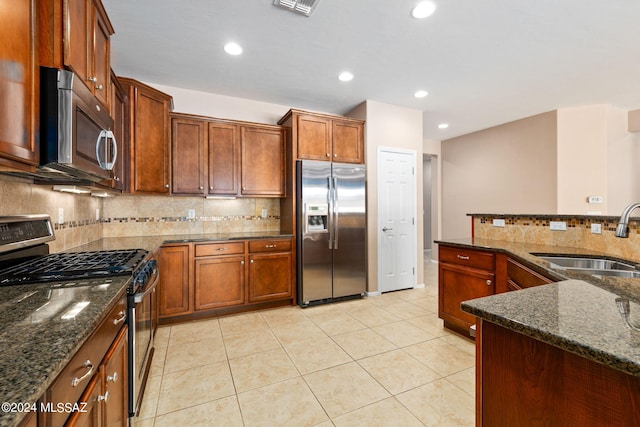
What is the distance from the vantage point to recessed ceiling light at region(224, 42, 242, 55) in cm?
261

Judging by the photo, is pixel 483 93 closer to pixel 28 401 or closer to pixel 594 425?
pixel 594 425

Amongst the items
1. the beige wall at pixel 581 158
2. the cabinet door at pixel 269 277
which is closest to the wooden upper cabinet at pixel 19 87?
the cabinet door at pixel 269 277

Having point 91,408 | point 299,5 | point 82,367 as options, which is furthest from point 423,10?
point 91,408

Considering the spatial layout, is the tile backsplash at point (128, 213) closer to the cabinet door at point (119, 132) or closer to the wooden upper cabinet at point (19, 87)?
the cabinet door at point (119, 132)

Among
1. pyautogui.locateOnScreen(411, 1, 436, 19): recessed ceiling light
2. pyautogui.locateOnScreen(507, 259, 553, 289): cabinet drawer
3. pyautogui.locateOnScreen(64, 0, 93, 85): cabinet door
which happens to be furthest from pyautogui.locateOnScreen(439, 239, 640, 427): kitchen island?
pyautogui.locateOnScreen(411, 1, 436, 19): recessed ceiling light

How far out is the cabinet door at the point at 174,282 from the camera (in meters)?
2.89

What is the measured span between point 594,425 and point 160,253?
10.1ft

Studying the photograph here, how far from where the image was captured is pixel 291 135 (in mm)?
3531

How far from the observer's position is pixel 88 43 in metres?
1.52

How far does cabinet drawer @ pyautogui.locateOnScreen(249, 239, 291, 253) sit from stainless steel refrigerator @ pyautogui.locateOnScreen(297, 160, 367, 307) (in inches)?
6.0

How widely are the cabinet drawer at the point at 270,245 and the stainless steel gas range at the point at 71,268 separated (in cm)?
147

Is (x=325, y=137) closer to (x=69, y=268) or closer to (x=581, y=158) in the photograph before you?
(x=69, y=268)

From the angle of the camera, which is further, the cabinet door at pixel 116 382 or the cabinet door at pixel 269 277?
the cabinet door at pixel 269 277

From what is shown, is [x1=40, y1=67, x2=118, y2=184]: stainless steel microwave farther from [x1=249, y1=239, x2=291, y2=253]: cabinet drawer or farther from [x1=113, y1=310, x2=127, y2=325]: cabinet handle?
[x1=249, y1=239, x2=291, y2=253]: cabinet drawer
